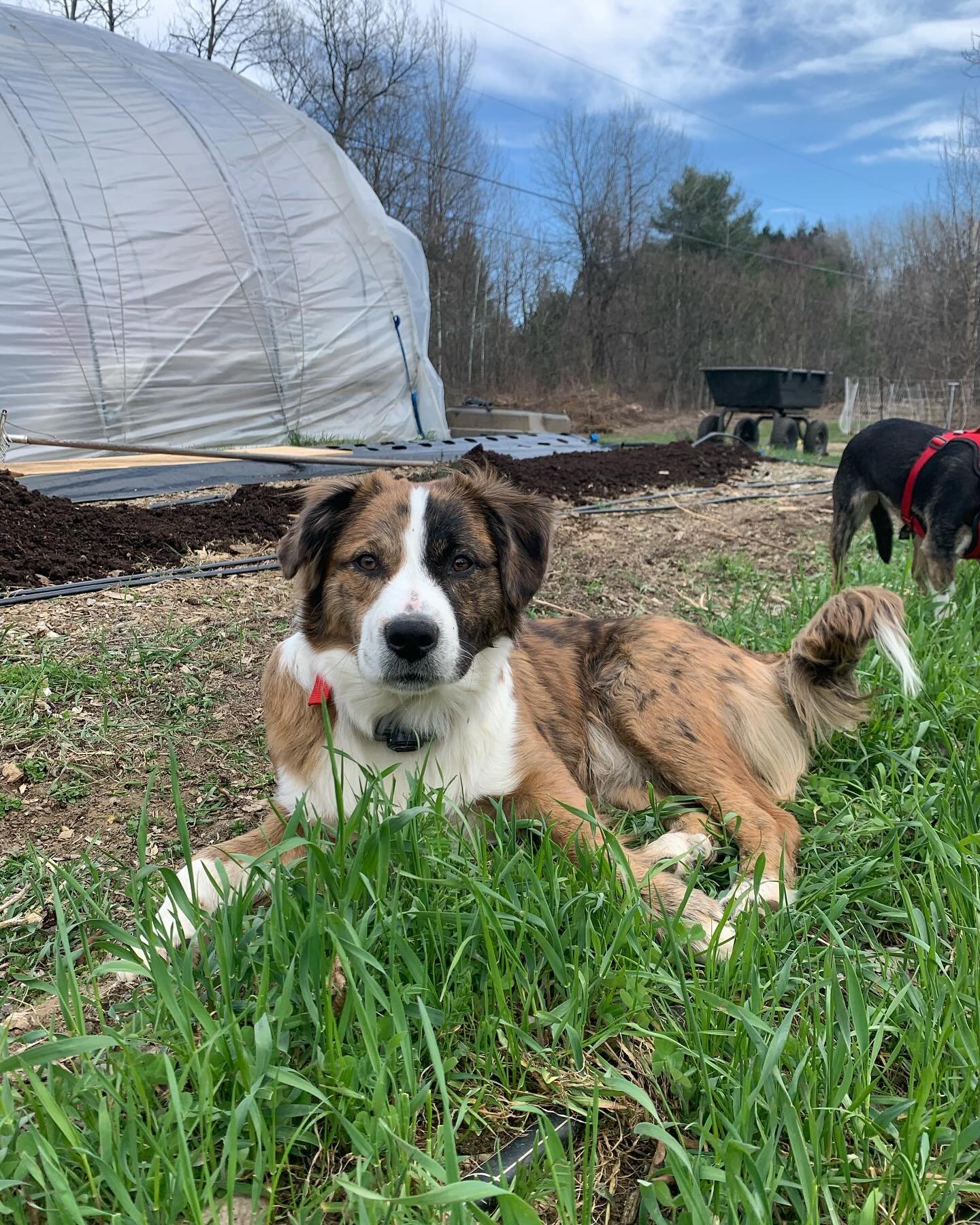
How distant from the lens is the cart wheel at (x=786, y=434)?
57.6 feet

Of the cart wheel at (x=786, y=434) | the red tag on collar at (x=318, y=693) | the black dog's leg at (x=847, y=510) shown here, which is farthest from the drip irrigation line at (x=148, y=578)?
the cart wheel at (x=786, y=434)

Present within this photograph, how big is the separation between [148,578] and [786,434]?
15.1 meters

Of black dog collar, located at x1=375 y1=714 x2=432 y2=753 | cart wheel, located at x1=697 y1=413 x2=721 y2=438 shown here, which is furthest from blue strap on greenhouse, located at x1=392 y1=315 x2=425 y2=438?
black dog collar, located at x1=375 y1=714 x2=432 y2=753

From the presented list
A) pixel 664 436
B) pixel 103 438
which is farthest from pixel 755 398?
pixel 103 438

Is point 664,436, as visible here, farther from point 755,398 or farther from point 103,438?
point 103,438

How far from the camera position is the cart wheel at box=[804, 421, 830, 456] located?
1752 cm

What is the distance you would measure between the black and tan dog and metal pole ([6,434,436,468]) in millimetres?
4159

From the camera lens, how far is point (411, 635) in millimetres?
2312

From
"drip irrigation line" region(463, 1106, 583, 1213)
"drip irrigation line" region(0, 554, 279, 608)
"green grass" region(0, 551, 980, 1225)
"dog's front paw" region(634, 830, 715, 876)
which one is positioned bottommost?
"dog's front paw" region(634, 830, 715, 876)

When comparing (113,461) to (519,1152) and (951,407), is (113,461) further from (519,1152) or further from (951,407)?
(951,407)

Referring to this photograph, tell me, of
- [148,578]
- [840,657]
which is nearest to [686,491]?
[148,578]

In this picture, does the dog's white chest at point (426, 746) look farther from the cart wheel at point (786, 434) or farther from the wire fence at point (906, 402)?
the wire fence at point (906, 402)

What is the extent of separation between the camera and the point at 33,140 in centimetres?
1080

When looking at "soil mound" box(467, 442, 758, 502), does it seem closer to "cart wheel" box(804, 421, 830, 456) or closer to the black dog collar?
"cart wheel" box(804, 421, 830, 456)
